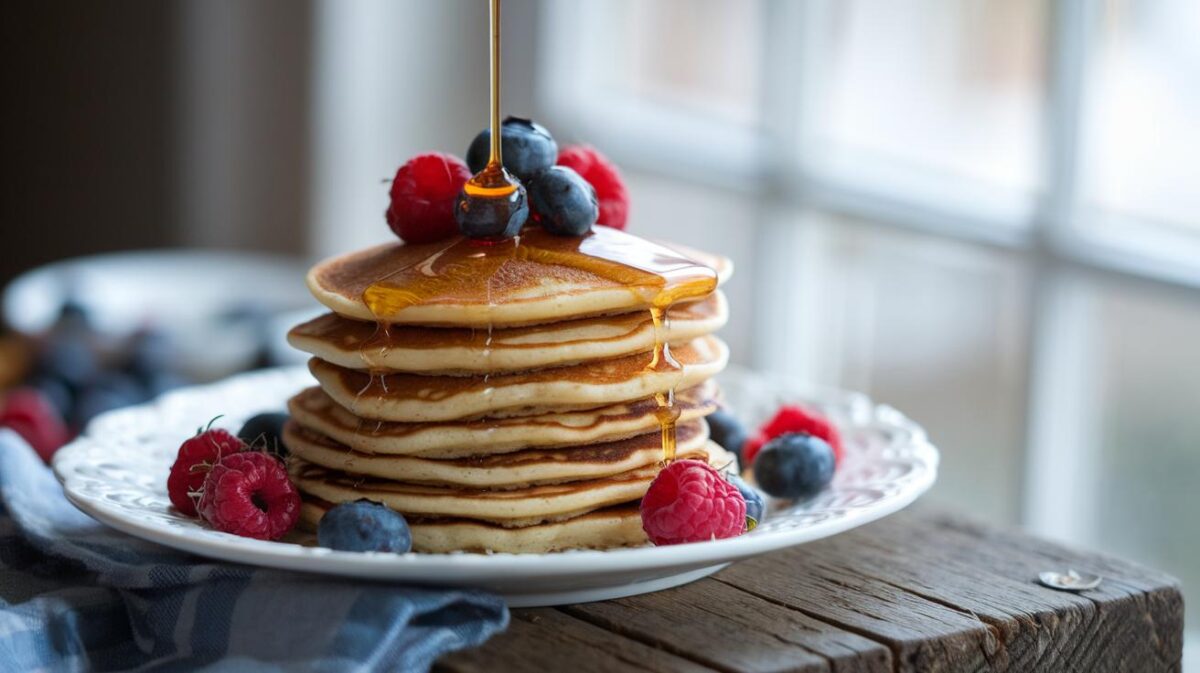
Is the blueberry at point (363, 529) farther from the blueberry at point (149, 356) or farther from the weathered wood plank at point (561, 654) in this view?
the blueberry at point (149, 356)

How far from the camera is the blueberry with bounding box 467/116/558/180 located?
1.28m

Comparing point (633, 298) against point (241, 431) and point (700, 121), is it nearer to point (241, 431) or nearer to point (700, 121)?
point (241, 431)

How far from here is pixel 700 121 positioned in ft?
11.3

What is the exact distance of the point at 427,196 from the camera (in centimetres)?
127

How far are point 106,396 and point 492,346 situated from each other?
121cm

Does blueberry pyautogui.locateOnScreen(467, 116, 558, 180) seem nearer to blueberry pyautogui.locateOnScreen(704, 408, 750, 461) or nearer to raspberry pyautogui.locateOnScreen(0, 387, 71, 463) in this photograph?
blueberry pyautogui.locateOnScreen(704, 408, 750, 461)

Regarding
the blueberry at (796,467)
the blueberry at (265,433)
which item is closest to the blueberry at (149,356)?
the blueberry at (265,433)

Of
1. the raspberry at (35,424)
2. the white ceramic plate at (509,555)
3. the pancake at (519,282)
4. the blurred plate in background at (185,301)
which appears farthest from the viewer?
the blurred plate in background at (185,301)

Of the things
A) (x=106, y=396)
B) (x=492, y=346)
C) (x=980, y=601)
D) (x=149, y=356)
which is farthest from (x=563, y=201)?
(x=149, y=356)

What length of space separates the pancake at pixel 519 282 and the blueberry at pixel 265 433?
17cm

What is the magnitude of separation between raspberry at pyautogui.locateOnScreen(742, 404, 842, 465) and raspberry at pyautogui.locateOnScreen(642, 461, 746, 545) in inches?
10.9

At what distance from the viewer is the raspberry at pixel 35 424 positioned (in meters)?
1.85

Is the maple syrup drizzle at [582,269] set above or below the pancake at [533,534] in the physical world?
above

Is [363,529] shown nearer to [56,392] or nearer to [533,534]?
[533,534]
